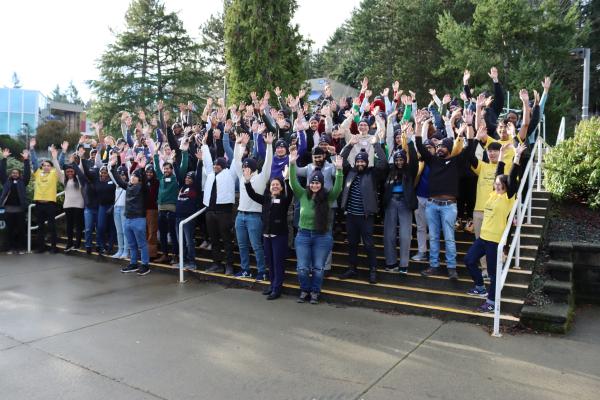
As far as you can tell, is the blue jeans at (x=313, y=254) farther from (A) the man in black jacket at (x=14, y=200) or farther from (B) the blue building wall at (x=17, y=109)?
(B) the blue building wall at (x=17, y=109)

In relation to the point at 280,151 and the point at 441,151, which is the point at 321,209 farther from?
the point at 441,151

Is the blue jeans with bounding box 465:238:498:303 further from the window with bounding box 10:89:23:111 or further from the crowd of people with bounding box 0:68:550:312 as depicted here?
the window with bounding box 10:89:23:111

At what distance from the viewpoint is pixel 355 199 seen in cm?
632

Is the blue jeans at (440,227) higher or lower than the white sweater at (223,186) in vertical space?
lower

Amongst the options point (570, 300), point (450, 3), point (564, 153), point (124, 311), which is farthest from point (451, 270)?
point (450, 3)

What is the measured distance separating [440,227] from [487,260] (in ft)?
3.09

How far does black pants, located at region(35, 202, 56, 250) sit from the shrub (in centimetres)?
979

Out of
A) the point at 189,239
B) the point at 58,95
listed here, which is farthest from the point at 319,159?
the point at 58,95

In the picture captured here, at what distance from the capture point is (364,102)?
916 cm

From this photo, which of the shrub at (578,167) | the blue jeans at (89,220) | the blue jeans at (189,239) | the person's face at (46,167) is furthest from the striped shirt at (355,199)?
the person's face at (46,167)

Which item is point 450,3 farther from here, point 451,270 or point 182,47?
point 451,270

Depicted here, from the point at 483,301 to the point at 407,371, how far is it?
1.86m

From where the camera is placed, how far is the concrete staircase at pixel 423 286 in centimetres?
540

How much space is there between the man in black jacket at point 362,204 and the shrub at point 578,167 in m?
3.29
